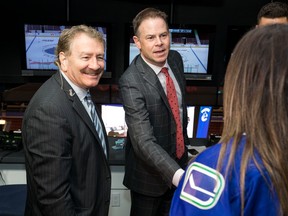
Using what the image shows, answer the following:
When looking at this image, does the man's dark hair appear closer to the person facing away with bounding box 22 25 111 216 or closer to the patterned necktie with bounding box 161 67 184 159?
the patterned necktie with bounding box 161 67 184 159

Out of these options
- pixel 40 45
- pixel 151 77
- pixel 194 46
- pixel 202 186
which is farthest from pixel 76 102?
pixel 194 46

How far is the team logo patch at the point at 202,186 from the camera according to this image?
69cm

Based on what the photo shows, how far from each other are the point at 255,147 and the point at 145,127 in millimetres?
986

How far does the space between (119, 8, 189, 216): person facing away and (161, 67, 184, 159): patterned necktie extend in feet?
0.06

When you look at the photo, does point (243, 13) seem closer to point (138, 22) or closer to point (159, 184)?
point (138, 22)

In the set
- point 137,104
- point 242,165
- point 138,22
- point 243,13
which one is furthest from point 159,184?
point 243,13

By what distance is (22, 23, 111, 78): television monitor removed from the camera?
3.03 meters

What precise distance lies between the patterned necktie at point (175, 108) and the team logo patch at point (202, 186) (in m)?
1.06

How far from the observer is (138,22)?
1809mm

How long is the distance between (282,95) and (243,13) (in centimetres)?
322

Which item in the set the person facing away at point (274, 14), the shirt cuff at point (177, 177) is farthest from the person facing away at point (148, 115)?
the person facing away at point (274, 14)

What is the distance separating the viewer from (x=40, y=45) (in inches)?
121

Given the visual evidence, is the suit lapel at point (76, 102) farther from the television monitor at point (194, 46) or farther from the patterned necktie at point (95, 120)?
the television monitor at point (194, 46)

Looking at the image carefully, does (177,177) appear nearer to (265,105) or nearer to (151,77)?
(151,77)
